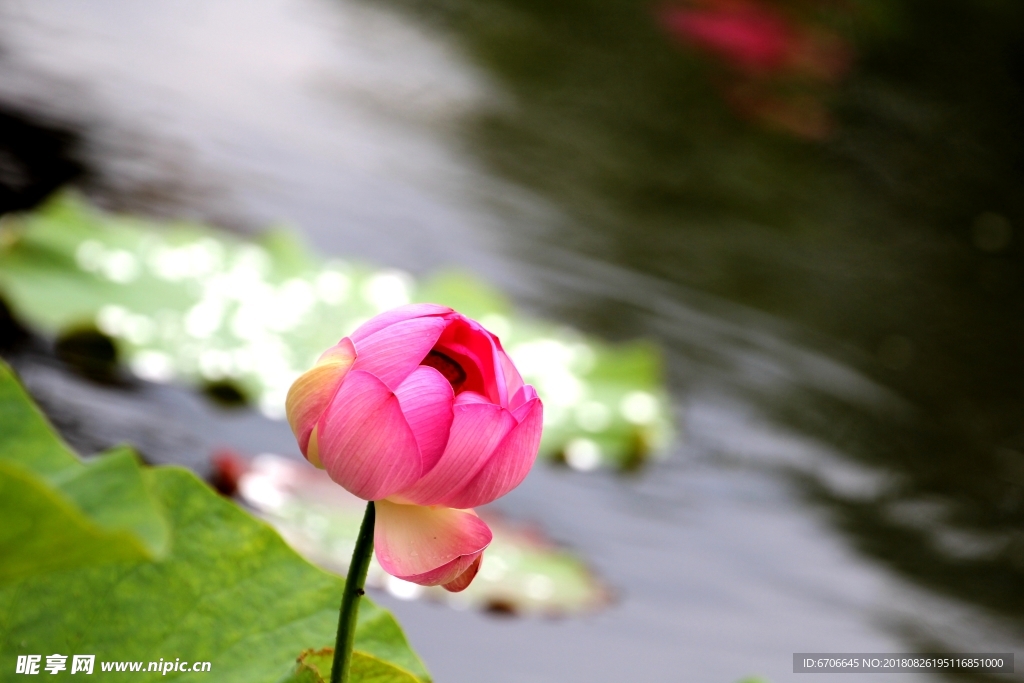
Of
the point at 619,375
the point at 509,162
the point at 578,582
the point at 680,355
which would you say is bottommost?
the point at 578,582

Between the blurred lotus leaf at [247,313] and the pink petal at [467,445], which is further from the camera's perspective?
the blurred lotus leaf at [247,313]

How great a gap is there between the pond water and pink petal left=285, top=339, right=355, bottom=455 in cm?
55

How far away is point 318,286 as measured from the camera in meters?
1.19

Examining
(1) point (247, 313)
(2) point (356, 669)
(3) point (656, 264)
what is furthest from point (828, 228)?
(2) point (356, 669)

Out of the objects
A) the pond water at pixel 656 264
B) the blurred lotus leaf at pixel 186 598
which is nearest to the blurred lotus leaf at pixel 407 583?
the pond water at pixel 656 264

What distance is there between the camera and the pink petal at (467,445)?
11.3 inches

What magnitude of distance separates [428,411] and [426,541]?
4cm

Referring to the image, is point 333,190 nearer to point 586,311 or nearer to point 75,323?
point 586,311

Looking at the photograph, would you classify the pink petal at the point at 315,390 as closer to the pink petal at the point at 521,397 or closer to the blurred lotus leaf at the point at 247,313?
the pink petal at the point at 521,397

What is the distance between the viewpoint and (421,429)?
0.29 meters

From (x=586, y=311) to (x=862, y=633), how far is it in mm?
699

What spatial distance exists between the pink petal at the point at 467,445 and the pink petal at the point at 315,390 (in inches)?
1.4

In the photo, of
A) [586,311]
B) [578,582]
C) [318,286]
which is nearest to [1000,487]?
[586,311]

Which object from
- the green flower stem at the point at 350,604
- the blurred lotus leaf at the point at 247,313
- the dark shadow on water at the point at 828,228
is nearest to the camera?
the green flower stem at the point at 350,604
